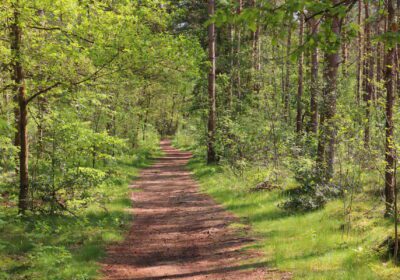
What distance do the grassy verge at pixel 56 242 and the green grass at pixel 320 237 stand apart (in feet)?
11.4

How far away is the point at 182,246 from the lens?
899 cm

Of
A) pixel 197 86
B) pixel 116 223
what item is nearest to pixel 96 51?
pixel 116 223

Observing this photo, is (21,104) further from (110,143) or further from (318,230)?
(318,230)

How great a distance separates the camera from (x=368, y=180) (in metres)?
12.6

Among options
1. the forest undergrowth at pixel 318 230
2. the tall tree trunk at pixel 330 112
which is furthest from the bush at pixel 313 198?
the tall tree trunk at pixel 330 112

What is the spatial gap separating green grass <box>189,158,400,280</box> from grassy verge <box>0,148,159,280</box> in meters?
3.47

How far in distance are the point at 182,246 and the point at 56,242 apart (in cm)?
285

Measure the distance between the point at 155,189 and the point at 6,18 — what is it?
10.2 metres

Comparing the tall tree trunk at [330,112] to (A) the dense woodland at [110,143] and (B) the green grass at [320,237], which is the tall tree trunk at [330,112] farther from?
(B) the green grass at [320,237]

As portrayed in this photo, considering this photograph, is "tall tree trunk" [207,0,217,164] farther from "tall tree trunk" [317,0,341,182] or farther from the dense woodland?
"tall tree trunk" [317,0,341,182]

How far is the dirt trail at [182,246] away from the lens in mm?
7168

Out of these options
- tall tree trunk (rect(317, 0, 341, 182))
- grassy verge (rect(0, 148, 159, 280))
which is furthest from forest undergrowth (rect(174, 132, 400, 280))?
grassy verge (rect(0, 148, 159, 280))

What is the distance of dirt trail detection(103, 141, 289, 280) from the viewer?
7.17 m

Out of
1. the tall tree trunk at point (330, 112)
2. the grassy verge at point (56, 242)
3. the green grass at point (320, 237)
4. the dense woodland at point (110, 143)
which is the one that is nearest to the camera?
the green grass at point (320, 237)
